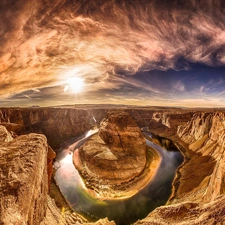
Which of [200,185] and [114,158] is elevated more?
[114,158]

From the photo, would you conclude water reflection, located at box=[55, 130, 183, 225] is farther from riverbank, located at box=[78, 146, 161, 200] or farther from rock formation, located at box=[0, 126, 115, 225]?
rock formation, located at box=[0, 126, 115, 225]

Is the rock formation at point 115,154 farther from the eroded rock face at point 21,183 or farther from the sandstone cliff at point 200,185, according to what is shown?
the eroded rock face at point 21,183

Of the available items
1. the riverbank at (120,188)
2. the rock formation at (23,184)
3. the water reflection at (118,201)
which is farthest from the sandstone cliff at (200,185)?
the rock formation at (23,184)

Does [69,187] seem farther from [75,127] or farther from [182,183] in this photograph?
[75,127]

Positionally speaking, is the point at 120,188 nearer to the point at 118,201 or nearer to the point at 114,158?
the point at 118,201

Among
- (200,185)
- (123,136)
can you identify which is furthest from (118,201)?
(123,136)

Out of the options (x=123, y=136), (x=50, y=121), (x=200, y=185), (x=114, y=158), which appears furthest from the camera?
(x=50, y=121)

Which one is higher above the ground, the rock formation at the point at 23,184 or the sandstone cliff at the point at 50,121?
the sandstone cliff at the point at 50,121
